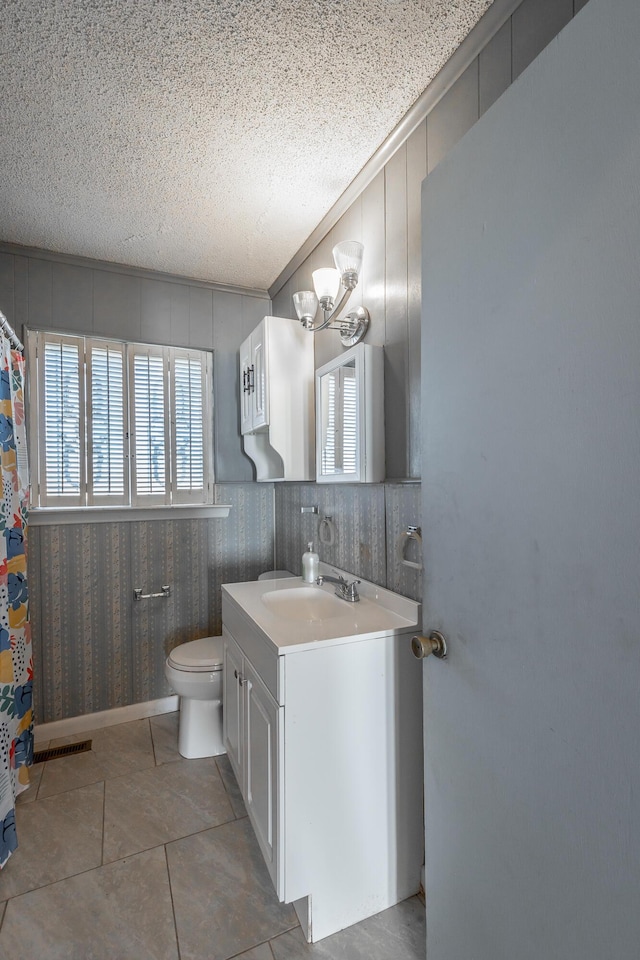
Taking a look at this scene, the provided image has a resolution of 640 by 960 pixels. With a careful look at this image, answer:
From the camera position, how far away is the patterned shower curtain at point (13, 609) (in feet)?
5.37

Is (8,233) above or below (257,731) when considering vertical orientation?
above

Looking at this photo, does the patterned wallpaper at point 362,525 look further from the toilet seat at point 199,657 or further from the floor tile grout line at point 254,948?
the floor tile grout line at point 254,948

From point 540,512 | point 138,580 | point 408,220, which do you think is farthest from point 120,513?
point 540,512

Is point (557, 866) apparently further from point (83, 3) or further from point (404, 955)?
point (83, 3)

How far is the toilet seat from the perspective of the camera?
206 cm

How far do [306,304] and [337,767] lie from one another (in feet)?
5.53

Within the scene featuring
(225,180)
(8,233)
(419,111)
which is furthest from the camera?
(8,233)

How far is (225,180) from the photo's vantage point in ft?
5.97

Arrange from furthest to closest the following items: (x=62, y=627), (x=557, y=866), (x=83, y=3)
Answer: (x=62, y=627)
(x=83, y=3)
(x=557, y=866)

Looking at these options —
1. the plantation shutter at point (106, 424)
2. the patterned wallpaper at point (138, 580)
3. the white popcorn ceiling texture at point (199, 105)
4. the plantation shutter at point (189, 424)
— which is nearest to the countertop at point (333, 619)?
the patterned wallpaper at point (138, 580)

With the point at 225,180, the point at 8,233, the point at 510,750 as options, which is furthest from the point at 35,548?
the point at 510,750

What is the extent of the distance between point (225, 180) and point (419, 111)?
2.59 ft

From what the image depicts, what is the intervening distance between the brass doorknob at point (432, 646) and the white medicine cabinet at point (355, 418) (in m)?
0.73

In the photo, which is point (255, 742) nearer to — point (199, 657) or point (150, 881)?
point (150, 881)
